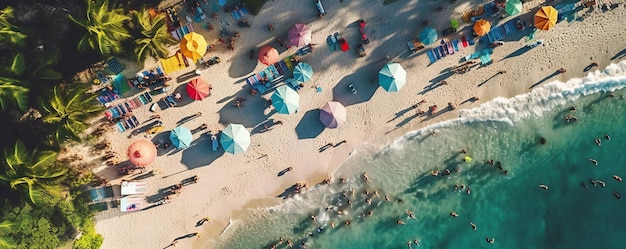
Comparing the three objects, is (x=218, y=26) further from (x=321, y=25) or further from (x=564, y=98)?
(x=564, y=98)

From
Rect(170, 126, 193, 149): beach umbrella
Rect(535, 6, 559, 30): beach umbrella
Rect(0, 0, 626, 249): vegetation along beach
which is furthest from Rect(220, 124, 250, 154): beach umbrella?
Rect(535, 6, 559, 30): beach umbrella

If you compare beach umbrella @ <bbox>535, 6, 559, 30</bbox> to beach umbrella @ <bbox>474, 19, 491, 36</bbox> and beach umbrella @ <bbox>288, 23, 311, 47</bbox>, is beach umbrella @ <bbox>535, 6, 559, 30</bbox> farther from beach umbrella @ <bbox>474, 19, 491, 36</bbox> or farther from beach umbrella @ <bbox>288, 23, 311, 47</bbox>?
beach umbrella @ <bbox>288, 23, 311, 47</bbox>

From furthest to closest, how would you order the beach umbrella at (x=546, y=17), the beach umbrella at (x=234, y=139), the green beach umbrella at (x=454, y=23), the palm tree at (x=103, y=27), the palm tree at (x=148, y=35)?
the green beach umbrella at (x=454, y=23) → the beach umbrella at (x=234, y=139) → the beach umbrella at (x=546, y=17) → the palm tree at (x=148, y=35) → the palm tree at (x=103, y=27)

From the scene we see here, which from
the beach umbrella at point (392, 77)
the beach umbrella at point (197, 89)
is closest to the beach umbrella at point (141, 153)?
the beach umbrella at point (197, 89)

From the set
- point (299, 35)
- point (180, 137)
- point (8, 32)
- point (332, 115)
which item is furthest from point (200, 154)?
point (8, 32)

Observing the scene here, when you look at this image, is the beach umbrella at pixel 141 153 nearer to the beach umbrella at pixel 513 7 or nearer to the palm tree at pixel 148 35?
the palm tree at pixel 148 35

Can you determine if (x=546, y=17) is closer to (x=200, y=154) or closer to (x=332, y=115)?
(x=332, y=115)

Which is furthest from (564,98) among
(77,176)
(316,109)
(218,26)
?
(77,176)
